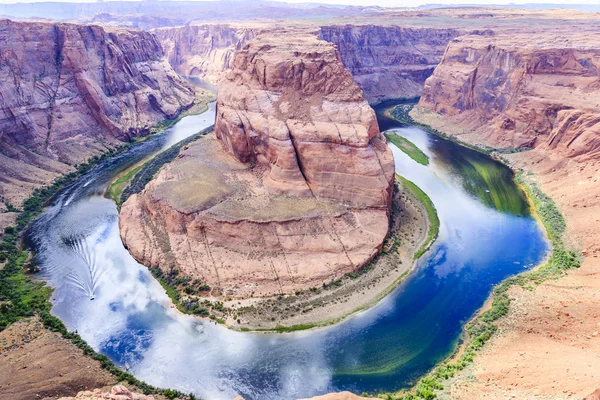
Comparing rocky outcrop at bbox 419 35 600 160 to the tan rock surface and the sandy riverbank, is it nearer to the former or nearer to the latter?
the sandy riverbank

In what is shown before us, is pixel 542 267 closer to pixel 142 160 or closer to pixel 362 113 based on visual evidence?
pixel 362 113

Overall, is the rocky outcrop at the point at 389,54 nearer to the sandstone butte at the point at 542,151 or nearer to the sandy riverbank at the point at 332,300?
the sandstone butte at the point at 542,151

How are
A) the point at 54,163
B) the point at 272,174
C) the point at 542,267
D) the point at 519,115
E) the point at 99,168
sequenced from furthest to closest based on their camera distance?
the point at 519,115 → the point at 99,168 → the point at 54,163 → the point at 272,174 → the point at 542,267

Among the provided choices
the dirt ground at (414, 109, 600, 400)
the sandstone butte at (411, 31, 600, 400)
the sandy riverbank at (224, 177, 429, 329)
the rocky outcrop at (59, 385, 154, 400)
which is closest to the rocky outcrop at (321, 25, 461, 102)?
the sandstone butte at (411, 31, 600, 400)

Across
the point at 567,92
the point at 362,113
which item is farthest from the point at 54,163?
the point at 567,92

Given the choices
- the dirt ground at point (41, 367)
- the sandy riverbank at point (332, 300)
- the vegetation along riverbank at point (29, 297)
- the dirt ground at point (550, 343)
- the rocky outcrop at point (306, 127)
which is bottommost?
the vegetation along riverbank at point (29, 297)

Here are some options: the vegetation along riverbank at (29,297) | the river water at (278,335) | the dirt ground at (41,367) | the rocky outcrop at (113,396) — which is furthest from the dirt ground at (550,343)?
the dirt ground at (41,367)

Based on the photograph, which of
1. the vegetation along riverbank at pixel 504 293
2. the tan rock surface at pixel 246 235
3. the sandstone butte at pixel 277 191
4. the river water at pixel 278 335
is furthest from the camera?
the sandstone butte at pixel 277 191
